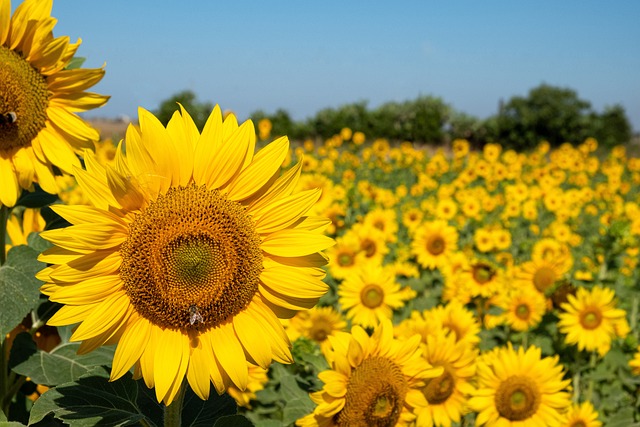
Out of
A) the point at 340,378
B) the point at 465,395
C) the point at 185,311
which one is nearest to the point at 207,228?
the point at 185,311

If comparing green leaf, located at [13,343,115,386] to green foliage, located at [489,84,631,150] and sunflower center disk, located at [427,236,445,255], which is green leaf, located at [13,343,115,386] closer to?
sunflower center disk, located at [427,236,445,255]

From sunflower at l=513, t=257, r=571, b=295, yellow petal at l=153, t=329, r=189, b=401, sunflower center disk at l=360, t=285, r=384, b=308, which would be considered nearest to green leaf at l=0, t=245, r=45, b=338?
yellow petal at l=153, t=329, r=189, b=401

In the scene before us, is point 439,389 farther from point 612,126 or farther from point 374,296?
point 612,126

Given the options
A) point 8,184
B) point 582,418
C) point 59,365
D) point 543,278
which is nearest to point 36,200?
point 8,184

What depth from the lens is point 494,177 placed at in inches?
460

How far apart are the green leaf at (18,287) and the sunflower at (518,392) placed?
173 centimetres

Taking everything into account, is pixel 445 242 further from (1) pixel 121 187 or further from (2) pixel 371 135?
(2) pixel 371 135

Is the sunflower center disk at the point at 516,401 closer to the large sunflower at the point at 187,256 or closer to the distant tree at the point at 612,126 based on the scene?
the large sunflower at the point at 187,256

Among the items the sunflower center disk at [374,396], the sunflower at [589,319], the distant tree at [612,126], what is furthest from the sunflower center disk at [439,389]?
the distant tree at [612,126]

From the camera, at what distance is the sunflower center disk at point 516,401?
275cm

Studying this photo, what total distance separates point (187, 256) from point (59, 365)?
0.82 meters

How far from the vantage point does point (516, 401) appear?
9.05ft

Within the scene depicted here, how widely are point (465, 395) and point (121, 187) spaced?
70.8 inches

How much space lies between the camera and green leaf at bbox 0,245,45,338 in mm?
1770
